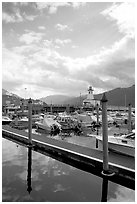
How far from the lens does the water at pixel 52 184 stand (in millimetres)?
5473

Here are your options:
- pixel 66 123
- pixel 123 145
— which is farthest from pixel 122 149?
pixel 66 123

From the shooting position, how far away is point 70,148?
368 inches

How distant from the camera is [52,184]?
6.39 m

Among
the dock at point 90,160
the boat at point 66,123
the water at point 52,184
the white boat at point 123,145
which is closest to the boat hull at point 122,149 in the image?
the white boat at point 123,145

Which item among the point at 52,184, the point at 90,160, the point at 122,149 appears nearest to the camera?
the point at 52,184

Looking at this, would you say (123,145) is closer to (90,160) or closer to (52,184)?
(90,160)

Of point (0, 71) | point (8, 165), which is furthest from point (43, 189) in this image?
point (0, 71)

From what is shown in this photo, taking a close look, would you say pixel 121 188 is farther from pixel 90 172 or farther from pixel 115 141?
pixel 115 141

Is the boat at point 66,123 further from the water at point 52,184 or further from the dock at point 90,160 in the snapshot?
the water at point 52,184

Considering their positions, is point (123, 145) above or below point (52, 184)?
above

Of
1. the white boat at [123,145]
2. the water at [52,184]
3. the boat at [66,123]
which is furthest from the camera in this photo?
the boat at [66,123]

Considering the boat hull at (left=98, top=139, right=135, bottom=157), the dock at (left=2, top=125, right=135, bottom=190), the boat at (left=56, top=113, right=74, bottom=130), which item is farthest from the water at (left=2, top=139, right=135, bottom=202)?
the boat at (left=56, top=113, right=74, bottom=130)

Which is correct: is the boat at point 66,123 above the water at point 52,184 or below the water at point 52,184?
above

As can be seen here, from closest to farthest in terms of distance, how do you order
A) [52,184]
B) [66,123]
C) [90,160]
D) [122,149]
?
[52,184] < [90,160] < [122,149] < [66,123]
